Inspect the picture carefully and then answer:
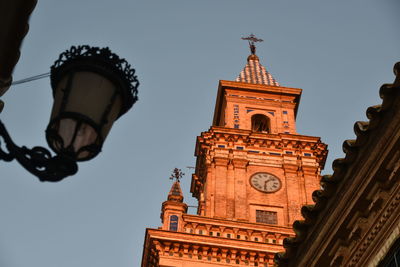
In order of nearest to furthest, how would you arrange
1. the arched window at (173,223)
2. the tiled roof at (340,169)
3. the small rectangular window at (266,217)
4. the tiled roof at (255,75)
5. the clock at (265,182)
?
the tiled roof at (340,169) → the arched window at (173,223) → the small rectangular window at (266,217) → the clock at (265,182) → the tiled roof at (255,75)

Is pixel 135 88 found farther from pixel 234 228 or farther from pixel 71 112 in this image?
pixel 234 228

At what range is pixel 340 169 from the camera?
11.1 meters

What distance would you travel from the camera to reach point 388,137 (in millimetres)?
10055

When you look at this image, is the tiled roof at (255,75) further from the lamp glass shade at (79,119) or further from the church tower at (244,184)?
the lamp glass shade at (79,119)

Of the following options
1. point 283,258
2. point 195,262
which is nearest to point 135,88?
point 283,258

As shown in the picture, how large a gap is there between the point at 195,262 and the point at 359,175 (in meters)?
17.6

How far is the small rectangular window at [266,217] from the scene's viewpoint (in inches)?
1289

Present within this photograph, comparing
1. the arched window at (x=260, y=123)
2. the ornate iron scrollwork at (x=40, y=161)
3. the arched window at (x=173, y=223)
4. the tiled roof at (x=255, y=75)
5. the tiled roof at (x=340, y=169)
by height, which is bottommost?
the ornate iron scrollwork at (x=40, y=161)

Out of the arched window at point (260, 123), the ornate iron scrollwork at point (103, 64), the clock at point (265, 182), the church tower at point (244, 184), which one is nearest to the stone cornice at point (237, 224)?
the church tower at point (244, 184)

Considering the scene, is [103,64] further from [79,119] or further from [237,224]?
[237,224]

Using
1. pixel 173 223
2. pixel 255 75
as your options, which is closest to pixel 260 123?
pixel 255 75

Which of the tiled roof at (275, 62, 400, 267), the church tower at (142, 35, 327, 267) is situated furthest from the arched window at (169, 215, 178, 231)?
the tiled roof at (275, 62, 400, 267)

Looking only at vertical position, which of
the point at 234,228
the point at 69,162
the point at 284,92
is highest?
the point at 284,92

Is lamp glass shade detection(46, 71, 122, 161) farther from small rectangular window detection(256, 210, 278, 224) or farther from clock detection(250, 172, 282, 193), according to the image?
clock detection(250, 172, 282, 193)
